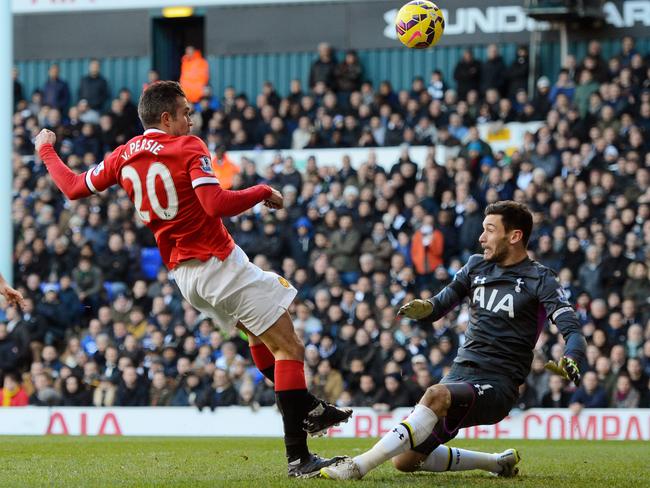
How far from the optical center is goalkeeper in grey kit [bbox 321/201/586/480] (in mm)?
Result: 7148

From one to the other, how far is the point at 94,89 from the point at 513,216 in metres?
17.3

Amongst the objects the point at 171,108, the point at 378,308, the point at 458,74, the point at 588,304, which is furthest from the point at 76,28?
the point at 171,108

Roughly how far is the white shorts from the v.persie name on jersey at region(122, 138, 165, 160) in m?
0.71

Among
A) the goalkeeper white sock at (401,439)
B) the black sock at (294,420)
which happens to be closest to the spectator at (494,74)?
the black sock at (294,420)

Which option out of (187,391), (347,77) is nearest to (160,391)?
(187,391)

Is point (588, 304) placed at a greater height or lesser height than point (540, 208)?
lesser

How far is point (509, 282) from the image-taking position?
300 inches

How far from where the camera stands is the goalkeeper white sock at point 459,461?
25.6 ft

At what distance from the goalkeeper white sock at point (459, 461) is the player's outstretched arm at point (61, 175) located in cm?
274

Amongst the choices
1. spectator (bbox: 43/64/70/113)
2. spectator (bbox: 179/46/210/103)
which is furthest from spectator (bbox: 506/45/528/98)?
spectator (bbox: 43/64/70/113)

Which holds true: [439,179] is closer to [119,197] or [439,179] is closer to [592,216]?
[592,216]

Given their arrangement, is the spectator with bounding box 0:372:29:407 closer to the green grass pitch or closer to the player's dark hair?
the green grass pitch

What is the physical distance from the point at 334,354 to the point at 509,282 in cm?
899

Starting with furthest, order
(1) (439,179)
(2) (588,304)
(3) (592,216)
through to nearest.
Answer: (1) (439,179), (3) (592,216), (2) (588,304)
